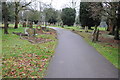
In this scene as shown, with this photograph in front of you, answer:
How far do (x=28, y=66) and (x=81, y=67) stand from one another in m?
Result: 2.48

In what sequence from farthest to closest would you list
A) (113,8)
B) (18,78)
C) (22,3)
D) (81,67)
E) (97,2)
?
(22,3), (97,2), (113,8), (81,67), (18,78)

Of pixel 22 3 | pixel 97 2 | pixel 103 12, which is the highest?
pixel 22 3

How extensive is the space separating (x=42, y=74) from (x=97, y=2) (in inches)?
524

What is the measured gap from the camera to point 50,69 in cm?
536

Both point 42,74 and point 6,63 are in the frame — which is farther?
→ point 6,63

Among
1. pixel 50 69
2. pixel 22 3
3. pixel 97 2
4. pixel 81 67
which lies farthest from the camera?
pixel 22 3

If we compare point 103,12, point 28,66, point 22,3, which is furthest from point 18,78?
point 22,3

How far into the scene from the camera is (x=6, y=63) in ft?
19.4

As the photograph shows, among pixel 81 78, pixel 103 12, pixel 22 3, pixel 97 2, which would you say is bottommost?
pixel 81 78

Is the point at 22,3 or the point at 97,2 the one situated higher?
the point at 22,3

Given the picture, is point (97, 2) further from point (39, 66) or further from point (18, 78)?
point (18, 78)

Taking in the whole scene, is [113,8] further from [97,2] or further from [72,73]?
[72,73]

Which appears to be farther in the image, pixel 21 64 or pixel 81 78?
pixel 21 64

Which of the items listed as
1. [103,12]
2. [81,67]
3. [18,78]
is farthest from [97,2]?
[18,78]
